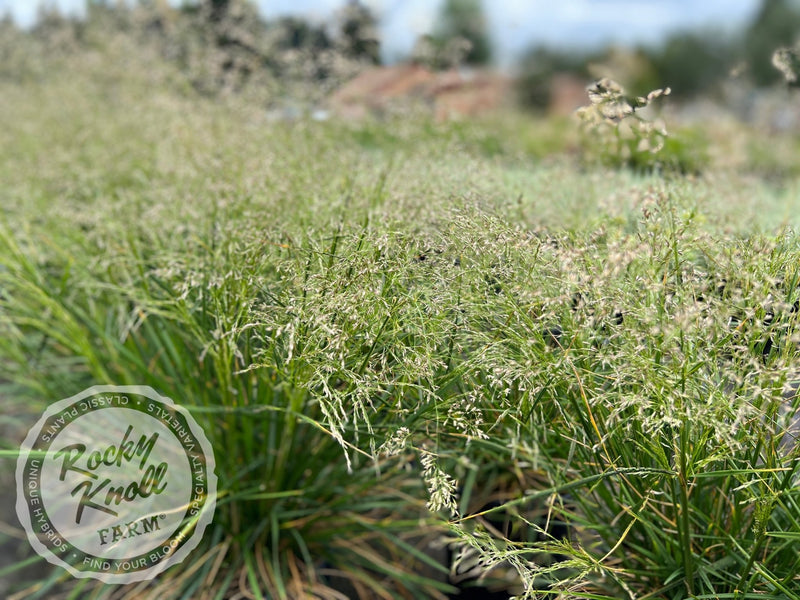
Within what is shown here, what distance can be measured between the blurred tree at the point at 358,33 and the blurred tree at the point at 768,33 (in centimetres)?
1630

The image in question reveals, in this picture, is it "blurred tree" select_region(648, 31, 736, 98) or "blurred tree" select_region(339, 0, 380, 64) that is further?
"blurred tree" select_region(648, 31, 736, 98)

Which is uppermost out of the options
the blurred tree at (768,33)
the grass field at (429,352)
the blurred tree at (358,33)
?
the blurred tree at (768,33)

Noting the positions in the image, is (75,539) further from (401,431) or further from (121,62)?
(121,62)

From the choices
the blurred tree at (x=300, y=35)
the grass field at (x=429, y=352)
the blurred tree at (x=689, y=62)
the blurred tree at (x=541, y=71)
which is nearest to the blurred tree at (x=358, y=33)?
the blurred tree at (x=300, y=35)

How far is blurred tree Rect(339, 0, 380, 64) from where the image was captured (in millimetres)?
4582

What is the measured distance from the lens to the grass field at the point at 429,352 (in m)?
1.46

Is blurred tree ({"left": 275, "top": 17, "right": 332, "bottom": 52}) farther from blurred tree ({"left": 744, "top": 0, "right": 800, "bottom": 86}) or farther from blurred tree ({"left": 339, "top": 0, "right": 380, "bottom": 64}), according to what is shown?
blurred tree ({"left": 744, "top": 0, "right": 800, "bottom": 86})

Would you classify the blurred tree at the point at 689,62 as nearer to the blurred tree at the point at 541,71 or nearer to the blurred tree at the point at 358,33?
the blurred tree at the point at 541,71

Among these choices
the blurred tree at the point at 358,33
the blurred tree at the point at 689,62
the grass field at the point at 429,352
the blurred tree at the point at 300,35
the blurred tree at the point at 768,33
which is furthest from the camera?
the blurred tree at the point at 689,62

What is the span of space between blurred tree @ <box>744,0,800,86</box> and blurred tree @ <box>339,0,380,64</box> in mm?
16303

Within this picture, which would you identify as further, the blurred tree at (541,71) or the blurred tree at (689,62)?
the blurred tree at (689,62)

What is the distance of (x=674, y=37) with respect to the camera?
23.8m

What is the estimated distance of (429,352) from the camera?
4.87 ft

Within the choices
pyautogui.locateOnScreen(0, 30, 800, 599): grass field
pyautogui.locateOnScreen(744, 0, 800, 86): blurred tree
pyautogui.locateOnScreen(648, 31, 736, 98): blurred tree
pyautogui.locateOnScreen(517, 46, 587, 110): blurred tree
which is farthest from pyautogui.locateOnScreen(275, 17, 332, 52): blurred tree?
pyautogui.locateOnScreen(648, 31, 736, 98): blurred tree
